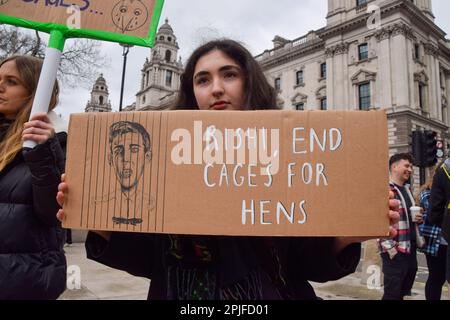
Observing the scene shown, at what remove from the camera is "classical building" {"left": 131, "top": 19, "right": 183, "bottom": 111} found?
63156 mm

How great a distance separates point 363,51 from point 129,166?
101 feet

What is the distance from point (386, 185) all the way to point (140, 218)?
0.85 m

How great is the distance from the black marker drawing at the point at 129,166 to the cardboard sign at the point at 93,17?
1.85 ft

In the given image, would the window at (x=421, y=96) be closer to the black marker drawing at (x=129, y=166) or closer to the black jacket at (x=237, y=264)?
the black jacket at (x=237, y=264)

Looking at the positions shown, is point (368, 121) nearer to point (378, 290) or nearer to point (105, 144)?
point (105, 144)

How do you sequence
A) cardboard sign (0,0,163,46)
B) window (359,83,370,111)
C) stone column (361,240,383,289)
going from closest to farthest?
cardboard sign (0,0,163,46)
stone column (361,240,383,289)
window (359,83,370,111)

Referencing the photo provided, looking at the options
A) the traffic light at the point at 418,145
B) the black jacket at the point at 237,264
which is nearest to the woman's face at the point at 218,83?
the black jacket at the point at 237,264

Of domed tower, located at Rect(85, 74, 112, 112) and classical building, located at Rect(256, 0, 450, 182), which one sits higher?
domed tower, located at Rect(85, 74, 112, 112)

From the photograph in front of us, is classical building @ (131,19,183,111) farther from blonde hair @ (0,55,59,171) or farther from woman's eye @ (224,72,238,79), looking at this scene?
woman's eye @ (224,72,238,79)

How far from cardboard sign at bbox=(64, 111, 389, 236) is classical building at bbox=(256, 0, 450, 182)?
2588 cm

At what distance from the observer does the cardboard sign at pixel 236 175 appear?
1.25m

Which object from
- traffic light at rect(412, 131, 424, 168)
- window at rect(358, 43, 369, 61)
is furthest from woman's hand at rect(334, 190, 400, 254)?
window at rect(358, 43, 369, 61)

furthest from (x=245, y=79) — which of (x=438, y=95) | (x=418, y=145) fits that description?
(x=438, y=95)

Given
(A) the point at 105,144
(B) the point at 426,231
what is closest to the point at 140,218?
(A) the point at 105,144
